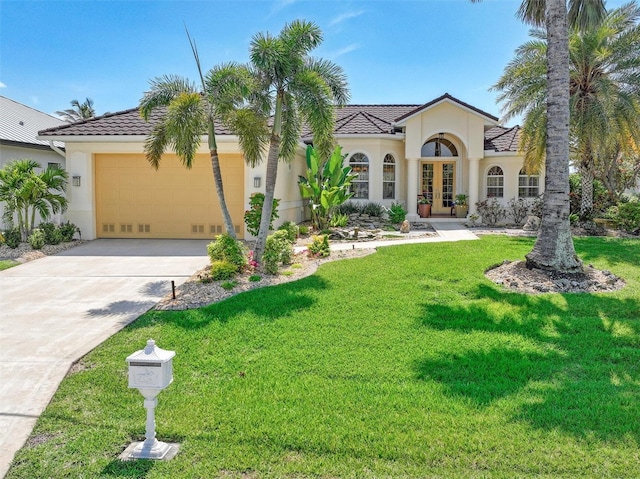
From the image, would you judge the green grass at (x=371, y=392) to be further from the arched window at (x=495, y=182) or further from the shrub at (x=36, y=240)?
the arched window at (x=495, y=182)

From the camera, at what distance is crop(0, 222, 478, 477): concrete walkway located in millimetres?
5148

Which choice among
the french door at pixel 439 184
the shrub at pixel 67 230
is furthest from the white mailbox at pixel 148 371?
the french door at pixel 439 184

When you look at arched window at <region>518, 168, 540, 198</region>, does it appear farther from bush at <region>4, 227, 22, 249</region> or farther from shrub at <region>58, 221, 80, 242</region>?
bush at <region>4, 227, 22, 249</region>

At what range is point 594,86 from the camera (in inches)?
639

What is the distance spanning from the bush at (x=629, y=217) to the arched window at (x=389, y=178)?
8833mm

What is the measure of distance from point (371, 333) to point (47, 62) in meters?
17.6

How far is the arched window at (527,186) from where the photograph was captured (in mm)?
21625

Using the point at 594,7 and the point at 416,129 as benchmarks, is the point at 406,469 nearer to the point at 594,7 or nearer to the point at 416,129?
the point at 594,7

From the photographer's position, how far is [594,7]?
43.1 feet

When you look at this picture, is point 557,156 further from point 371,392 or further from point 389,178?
point 389,178

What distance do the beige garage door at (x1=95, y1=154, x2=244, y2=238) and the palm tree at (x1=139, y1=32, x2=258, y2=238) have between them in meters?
4.92

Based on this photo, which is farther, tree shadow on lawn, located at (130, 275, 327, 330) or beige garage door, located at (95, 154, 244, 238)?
beige garage door, located at (95, 154, 244, 238)

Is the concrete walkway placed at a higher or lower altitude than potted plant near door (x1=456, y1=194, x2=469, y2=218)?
lower

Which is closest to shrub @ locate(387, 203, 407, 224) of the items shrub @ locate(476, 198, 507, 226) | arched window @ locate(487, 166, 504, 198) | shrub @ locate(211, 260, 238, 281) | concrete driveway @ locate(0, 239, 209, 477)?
shrub @ locate(476, 198, 507, 226)
